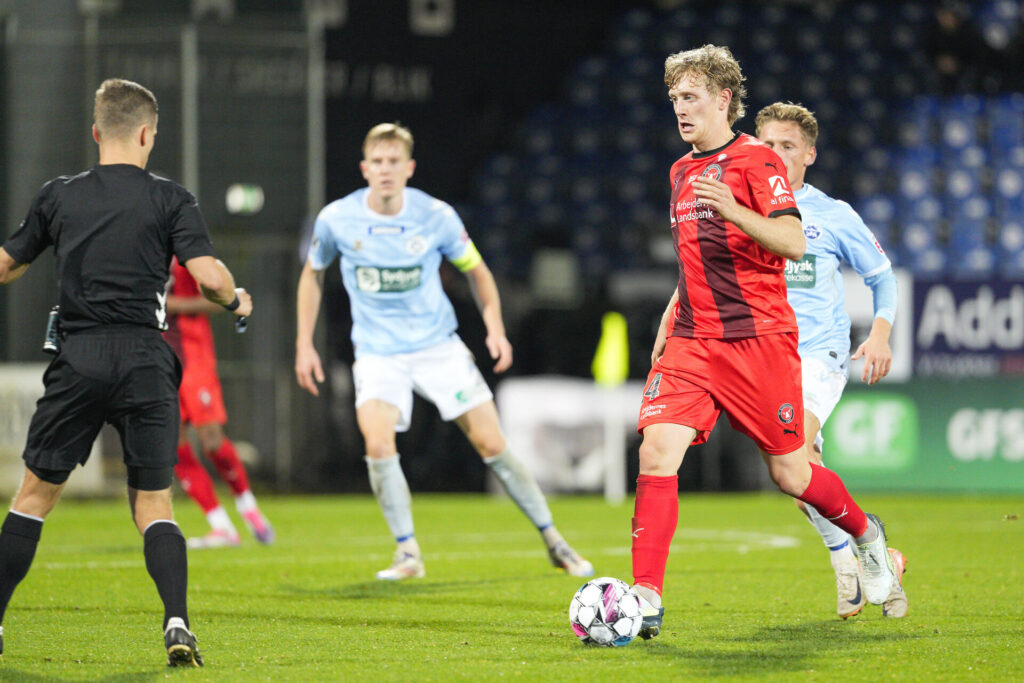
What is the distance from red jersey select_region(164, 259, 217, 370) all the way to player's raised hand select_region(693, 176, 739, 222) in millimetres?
5378

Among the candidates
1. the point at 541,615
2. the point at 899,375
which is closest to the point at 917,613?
the point at 541,615

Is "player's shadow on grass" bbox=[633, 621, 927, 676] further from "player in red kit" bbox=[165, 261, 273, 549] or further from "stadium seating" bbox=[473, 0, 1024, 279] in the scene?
"stadium seating" bbox=[473, 0, 1024, 279]

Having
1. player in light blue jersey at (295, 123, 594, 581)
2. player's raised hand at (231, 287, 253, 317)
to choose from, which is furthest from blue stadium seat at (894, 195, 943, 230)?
player's raised hand at (231, 287, 253, 317)

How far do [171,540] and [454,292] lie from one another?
11.0m

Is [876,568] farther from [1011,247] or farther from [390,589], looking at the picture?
[1011,247]

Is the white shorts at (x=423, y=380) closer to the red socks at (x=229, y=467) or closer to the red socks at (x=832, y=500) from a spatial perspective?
the red socks at (x=229, y=467)

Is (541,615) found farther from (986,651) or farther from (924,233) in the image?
(924,233)

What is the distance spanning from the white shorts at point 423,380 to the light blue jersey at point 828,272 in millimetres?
1992

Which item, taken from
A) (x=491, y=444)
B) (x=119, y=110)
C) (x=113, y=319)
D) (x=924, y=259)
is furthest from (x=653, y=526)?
(x=924, y=259)

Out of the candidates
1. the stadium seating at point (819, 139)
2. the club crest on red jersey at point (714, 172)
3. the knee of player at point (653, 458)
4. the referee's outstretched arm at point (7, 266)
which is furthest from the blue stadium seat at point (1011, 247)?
the referee's outstretched arm at point (7, 266)

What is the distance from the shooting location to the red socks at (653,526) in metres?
4.61

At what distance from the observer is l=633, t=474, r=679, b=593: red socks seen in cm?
461

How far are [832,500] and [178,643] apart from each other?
93.7 inches

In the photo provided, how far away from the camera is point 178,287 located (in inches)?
364
